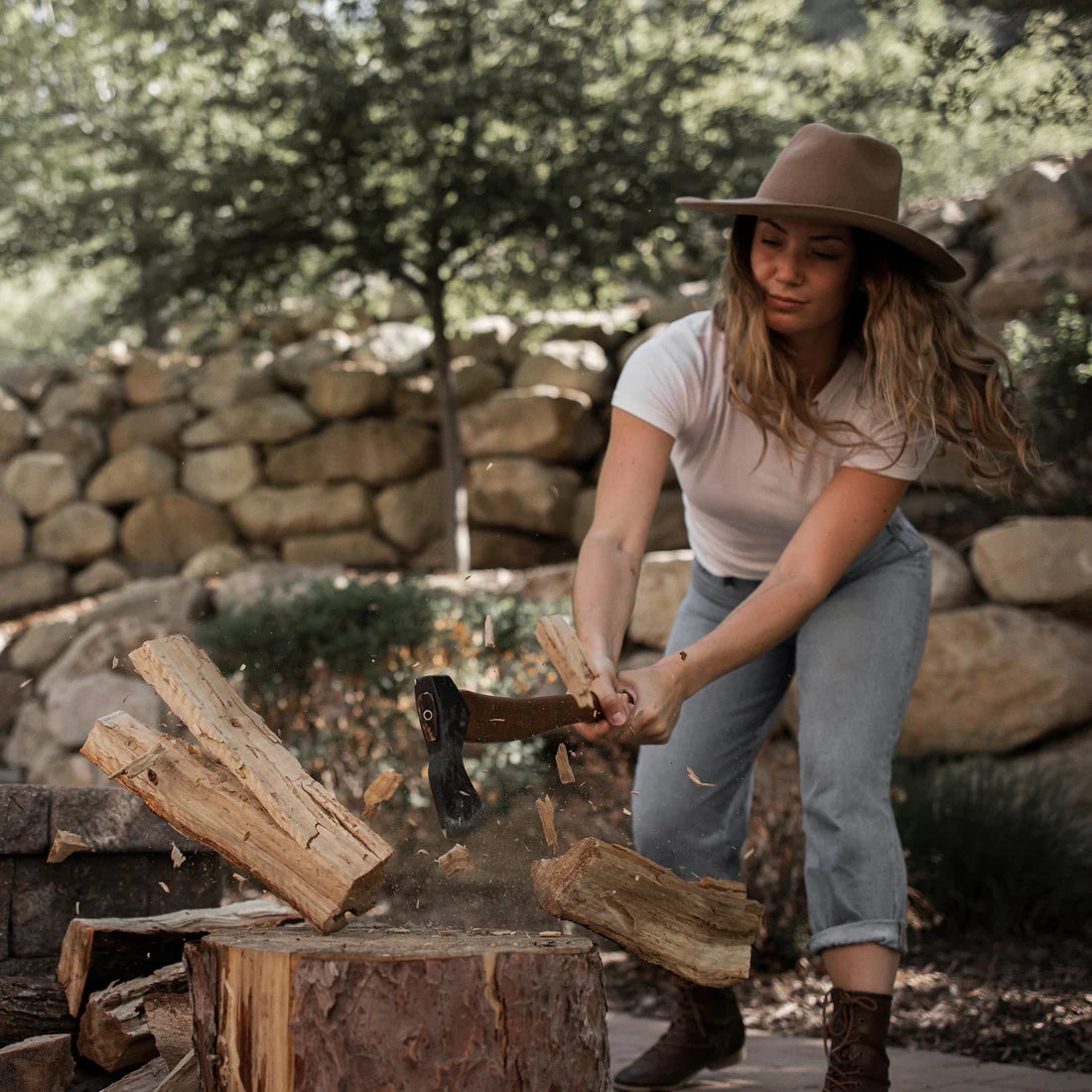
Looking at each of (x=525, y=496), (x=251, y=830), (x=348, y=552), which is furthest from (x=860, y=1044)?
(x=348, y=552)

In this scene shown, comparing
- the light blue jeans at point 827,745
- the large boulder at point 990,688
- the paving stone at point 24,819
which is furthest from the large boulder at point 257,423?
the paving stone at point 24,819

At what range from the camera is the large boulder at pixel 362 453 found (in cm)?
920

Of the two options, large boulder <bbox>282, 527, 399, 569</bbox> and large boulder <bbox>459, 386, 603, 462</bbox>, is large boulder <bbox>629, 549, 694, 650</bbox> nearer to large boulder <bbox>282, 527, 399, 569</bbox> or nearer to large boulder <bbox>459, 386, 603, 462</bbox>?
large boulder <bbox>459, 386, 603, 462</bbox>

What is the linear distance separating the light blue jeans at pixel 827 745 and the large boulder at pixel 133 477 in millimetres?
7745

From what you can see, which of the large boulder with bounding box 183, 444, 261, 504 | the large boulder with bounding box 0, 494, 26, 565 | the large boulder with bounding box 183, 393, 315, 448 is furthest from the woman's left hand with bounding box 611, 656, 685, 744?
the large boulder with bounding box 0, 494, 26, 565

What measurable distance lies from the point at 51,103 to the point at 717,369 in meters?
9.24

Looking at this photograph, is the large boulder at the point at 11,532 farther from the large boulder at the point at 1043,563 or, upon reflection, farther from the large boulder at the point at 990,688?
the large boulder at the point at 1043,563

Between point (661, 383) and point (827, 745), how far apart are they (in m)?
0.74

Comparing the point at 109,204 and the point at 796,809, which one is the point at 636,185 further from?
the point at 796,809

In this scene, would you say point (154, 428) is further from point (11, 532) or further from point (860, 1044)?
point (860, 1044)

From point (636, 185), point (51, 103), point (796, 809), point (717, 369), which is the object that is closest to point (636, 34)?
point (636, 185)

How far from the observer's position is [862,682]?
2.11 metres

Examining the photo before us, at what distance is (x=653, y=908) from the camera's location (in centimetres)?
192

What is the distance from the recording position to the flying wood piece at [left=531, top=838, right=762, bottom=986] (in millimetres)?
1836
